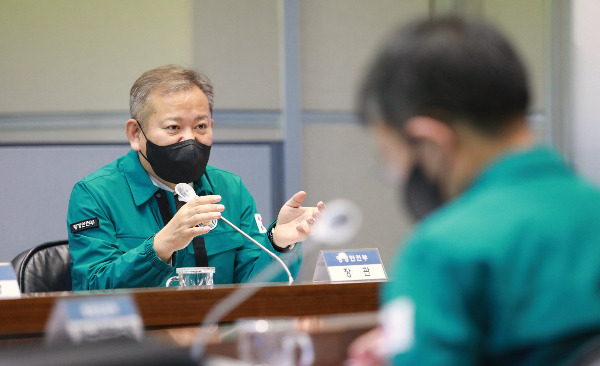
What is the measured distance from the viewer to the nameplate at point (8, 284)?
157cm

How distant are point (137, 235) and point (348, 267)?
69 cm

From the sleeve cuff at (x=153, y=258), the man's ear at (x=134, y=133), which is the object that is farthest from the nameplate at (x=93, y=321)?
the man's ear at (x=134, y=133)

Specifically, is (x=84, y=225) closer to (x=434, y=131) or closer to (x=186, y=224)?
(x=186, y=224)

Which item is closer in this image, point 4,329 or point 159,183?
point 4,329

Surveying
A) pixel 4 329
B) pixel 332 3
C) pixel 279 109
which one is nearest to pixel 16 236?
pixel 279 109

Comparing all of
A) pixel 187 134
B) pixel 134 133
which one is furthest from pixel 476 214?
pixel 134 133

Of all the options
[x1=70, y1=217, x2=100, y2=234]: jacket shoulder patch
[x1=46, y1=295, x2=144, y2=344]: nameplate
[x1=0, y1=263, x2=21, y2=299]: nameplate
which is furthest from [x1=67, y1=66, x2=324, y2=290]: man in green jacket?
[x1=46, y1=295, x2=144, y2=344]: nameplate

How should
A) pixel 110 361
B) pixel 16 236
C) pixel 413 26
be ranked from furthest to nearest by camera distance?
1. pixel 16 236
2. pixel 413 26
3. pixel 110 361

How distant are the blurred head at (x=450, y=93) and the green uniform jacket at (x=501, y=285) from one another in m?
0.08

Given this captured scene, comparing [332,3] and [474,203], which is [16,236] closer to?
[332,3]

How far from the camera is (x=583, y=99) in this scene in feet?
5.31

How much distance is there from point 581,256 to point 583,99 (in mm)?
975

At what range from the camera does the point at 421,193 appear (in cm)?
88

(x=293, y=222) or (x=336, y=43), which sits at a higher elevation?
(x=336, y=43)
